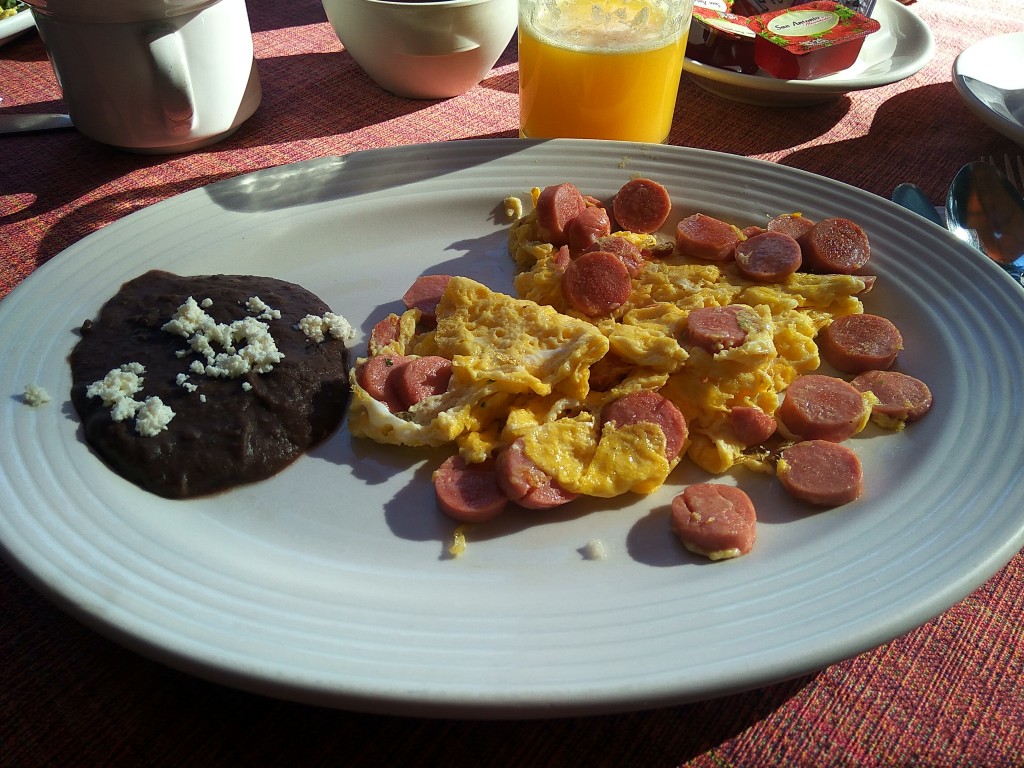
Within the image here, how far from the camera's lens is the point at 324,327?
2.03 meters

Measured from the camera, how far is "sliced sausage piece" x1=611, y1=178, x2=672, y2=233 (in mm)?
2379

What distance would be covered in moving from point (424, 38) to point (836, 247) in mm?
1619

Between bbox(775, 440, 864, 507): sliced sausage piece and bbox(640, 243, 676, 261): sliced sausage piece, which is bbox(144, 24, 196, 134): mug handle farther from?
bbox(775, 440, 864, 507): sliced sausage piece

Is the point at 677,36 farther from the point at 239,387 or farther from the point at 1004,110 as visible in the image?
the point at 239,387

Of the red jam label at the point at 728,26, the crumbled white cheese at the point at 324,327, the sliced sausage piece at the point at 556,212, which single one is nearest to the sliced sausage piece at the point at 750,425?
the sliced sausage piece at the point at 556,212

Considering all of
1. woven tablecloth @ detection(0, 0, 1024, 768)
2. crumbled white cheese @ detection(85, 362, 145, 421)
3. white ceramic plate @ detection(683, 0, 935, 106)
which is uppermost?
white ceramic plate @ detection(683, 0, 935, 106)

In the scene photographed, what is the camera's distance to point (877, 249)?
2.24 m

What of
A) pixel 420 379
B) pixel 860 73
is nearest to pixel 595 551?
pixel 420 379

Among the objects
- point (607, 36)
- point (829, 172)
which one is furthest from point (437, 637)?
point (829, 172)

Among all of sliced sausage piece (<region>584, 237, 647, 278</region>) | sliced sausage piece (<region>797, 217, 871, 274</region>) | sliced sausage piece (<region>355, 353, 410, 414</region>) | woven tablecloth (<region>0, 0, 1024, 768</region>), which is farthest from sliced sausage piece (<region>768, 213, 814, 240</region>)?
sliced sausage piece (<region>355, 353, 410, 414</region>)

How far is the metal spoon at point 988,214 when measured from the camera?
2.34 meters

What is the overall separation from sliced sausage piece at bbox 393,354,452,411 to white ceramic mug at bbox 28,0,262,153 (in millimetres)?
1318

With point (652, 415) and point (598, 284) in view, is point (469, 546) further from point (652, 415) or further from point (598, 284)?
point (598, 284)

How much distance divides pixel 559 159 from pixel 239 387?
4.29ft
